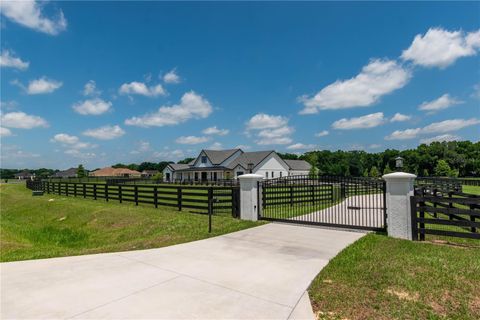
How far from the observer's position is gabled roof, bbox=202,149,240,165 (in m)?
48.8

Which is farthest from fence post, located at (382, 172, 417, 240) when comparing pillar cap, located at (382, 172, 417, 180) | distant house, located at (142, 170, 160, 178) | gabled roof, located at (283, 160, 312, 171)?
distant house, located at (142, 170, 160, 178)

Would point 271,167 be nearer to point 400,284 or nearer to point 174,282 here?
point 400,284

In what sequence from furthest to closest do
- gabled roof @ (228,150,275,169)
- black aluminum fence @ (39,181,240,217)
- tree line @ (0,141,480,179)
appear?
1. tree line @ (0,141,480,179)
2. gabled roof @ (228,150,275,169)
3. black aluminum fence @ (39,181,240,217)

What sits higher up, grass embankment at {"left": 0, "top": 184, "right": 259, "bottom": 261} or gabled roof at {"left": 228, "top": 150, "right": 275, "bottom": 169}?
gabled roof at {"left": 228, "top": 150, "right": 275, "bottom": 169}

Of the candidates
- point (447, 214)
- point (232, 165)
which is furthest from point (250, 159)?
point (447, 214)

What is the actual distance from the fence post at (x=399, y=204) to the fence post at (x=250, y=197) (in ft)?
14.6

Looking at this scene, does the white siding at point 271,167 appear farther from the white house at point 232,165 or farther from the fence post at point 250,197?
the fence post at point 250,197

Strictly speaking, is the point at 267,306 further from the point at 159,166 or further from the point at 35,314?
the point at 159,166

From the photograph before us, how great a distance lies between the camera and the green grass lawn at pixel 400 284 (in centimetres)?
379

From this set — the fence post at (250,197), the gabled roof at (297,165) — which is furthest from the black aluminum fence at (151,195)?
the gabled roof at (297,165)

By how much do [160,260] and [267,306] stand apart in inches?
114

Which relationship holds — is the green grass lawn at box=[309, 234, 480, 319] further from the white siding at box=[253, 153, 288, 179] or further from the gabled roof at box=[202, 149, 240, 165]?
the gabled roof at box=[202, 149, 240, 165]

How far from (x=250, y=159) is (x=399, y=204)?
41.4 m

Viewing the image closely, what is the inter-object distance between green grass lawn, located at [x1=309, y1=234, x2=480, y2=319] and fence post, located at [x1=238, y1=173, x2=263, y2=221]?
471 centimetres
